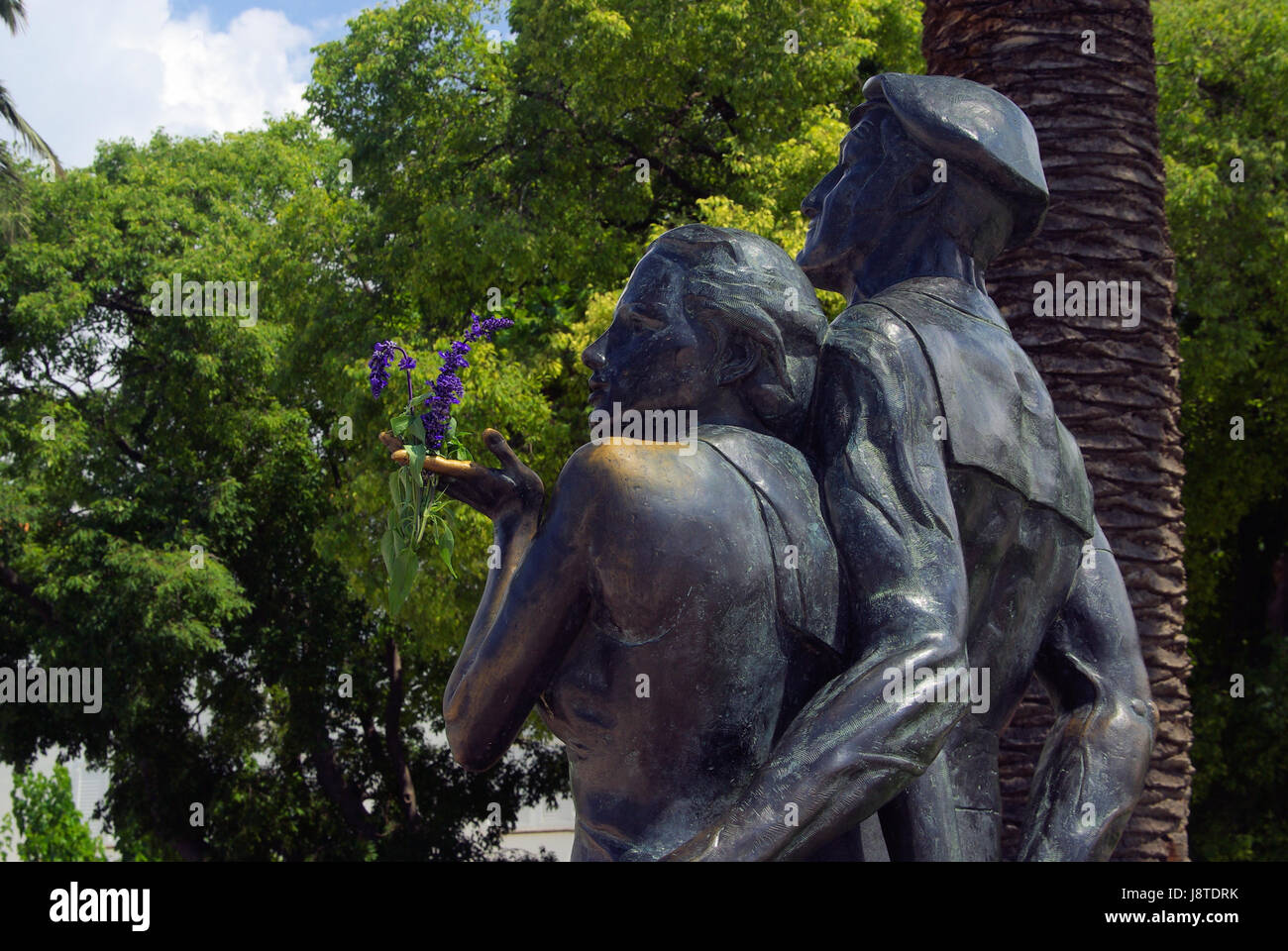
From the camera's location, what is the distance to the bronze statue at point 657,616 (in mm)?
2764

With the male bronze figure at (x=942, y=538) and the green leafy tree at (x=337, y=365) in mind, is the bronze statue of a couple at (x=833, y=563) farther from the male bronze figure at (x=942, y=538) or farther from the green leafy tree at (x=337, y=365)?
the green leafy tree at (x=337, y=365)

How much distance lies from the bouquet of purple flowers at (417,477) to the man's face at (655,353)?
29cm

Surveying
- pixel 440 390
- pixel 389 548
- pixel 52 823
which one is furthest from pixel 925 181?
pixel 52 823

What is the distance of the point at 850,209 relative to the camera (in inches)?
131

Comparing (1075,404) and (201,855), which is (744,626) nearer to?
(1075,404)

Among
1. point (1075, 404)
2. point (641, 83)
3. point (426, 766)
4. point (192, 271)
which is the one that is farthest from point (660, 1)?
point (426, 766)

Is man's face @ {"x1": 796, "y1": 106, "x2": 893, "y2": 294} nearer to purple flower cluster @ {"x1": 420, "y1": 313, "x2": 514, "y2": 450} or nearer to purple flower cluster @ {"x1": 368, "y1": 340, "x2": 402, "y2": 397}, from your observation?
purple flower cluster @ {"x1": 420, "y1": 313, "x2": 514, "y2": 450}

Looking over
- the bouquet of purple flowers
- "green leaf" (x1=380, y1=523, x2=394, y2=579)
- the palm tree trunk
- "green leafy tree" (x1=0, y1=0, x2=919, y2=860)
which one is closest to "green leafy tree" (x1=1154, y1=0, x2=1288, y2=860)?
"green leafy tree" (x1=0, y1=0, x2=919, y2=860)

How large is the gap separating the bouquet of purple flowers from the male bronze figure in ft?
2.44

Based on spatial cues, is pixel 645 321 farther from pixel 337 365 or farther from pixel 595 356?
pixel 337 365

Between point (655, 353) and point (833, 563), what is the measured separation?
562mm

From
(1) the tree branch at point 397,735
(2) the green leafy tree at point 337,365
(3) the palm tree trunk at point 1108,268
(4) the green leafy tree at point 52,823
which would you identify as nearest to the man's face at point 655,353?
(3) the palm tree trunk at point 1108,268
